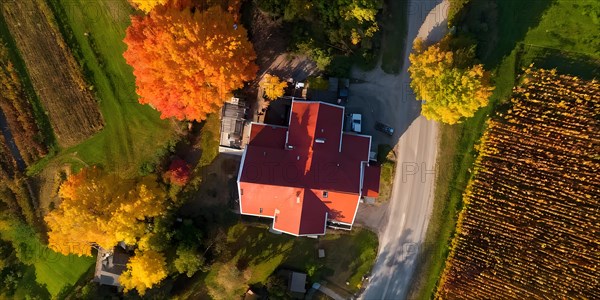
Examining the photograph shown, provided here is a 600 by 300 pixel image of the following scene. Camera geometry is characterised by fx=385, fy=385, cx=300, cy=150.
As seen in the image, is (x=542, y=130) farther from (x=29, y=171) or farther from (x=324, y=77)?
(x=29, y=171)

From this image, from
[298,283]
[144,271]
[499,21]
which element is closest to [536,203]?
[499,21]

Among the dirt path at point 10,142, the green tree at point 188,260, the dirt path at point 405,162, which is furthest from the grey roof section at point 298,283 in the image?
the dirt path at point 10,142

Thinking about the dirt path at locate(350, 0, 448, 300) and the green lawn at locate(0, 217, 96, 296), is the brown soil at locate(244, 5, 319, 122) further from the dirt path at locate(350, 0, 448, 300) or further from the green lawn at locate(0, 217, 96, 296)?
the green lawn at locate(0, 217, 96, 296)

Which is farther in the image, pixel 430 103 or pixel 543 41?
pixel 543 41

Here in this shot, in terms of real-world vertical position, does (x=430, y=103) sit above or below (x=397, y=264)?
above

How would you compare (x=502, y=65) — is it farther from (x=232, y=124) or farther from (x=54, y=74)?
(x=54, y=74)

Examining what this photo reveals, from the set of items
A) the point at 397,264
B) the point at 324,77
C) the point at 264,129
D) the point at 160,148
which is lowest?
the point at 397,264

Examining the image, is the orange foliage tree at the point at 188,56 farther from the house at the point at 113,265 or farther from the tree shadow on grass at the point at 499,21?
the tree shadow on grass at the point at 499,21

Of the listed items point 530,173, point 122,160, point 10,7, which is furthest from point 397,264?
point 10,7
